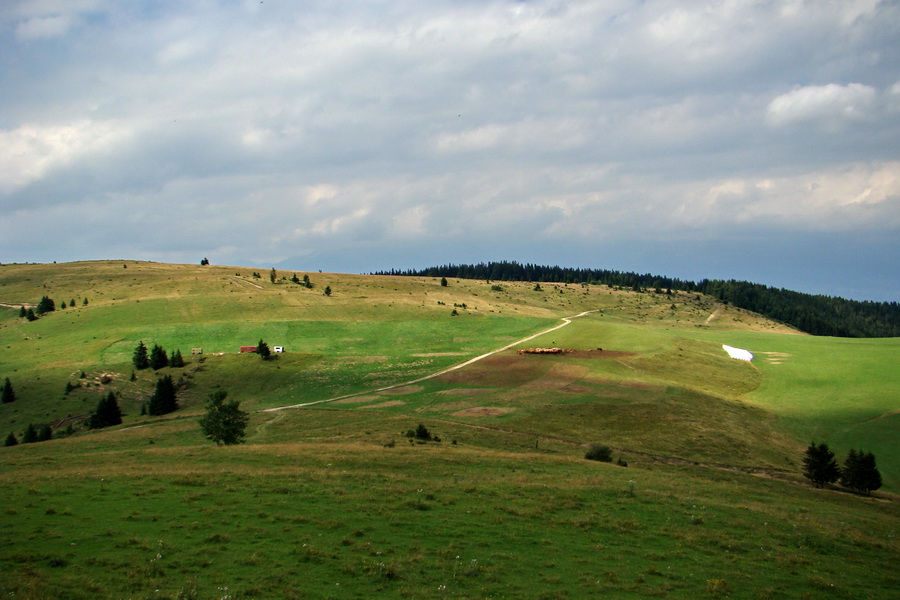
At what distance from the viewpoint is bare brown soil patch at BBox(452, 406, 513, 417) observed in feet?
222

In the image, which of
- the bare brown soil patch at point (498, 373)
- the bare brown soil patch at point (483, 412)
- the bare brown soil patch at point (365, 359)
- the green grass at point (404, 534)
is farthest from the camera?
the bare brown soil patch at point (365, 359)

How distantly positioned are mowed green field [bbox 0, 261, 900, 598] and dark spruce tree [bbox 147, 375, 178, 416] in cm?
205

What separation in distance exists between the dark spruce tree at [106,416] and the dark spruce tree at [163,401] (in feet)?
13.5

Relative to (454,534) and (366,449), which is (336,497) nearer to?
(454,534)

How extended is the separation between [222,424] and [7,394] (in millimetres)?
50103

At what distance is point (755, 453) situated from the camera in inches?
2256

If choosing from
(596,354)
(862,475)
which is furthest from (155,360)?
(862,475)

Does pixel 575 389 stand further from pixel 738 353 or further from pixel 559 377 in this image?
pixel 738 353

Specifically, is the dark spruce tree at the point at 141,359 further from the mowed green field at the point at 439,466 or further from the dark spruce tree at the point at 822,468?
the dark spruce tree at the point at 822,468

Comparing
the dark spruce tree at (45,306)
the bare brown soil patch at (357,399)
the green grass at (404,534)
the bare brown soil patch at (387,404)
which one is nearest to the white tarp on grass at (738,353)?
the bare brown soil patch at (387,404)

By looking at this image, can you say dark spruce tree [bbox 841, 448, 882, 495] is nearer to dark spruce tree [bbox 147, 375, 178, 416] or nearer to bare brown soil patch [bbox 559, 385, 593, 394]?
bare brown soil patch [bbox 559, 385, 593, 394]

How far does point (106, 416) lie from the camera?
68.9 metres

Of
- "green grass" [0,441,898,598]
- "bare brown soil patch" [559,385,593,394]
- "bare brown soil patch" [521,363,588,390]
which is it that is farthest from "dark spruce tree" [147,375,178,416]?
"bare brown soil patch" [559,385,593,394]

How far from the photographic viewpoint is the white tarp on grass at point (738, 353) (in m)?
104
